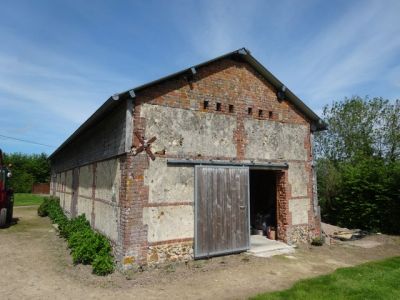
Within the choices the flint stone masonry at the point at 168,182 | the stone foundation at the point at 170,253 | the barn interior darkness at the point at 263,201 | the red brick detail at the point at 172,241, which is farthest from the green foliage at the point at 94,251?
the barn interior darkness at the point at 263,201

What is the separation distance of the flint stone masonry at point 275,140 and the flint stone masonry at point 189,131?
0.73 metres

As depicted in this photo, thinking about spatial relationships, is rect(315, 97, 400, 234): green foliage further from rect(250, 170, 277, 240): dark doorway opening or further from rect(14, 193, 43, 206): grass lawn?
rect(14, 193, 43, 206): grass lawn

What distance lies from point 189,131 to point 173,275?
3.85 m

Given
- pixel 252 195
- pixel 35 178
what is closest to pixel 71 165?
pixel 252 195

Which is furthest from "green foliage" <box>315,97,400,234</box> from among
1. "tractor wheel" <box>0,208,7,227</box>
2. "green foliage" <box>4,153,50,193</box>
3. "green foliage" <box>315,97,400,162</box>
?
"green foliage" <box>4,153,50,193</box>

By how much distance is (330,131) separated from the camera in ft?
95.8

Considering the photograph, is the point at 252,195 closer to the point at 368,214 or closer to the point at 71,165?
the point at 368,214

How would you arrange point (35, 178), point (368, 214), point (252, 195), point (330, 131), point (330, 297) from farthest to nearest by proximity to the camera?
point (35, 178) → point (330, 131) → point (368, 214) → point (252, 195) → point (330, 297)

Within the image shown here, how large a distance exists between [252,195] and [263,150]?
140 inches

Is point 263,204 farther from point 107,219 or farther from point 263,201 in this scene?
point 107,219

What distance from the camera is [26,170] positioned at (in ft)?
131

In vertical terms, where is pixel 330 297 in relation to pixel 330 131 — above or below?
below

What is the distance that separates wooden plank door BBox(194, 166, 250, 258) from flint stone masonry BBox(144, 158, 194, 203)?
26cm

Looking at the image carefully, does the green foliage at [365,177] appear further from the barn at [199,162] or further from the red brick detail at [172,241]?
the red brick detail at [172,241]
